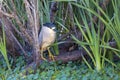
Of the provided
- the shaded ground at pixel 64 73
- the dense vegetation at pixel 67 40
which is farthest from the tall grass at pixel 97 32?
the shaded ground at pixel 64 73

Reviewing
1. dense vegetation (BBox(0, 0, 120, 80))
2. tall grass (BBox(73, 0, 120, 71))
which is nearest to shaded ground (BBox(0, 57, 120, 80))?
dense vegetation (BBox(0, 0, 120, 80))

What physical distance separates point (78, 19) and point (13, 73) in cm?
112

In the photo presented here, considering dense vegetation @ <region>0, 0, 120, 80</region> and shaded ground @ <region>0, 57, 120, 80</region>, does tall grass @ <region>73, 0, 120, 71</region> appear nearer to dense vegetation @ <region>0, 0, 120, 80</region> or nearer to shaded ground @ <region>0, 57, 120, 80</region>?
dense vegetation @ <region>0, 0, 120, 80</region>

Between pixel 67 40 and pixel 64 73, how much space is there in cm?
66

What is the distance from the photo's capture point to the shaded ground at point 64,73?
3998 millimetres

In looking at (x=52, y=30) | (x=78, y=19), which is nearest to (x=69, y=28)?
(x=78, y=19)

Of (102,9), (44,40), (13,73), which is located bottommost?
(13,73)

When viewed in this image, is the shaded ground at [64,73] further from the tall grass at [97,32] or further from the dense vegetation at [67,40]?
the tall grass at [97,32]

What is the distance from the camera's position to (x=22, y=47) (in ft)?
15.9

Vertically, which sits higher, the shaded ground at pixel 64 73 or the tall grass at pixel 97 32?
the tall grass at pixel 97 32

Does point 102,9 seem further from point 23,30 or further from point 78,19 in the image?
point 23,30

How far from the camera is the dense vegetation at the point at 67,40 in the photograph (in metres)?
4.05

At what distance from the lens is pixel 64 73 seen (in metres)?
4.16

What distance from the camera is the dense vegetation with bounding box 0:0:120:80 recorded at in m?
4.05
